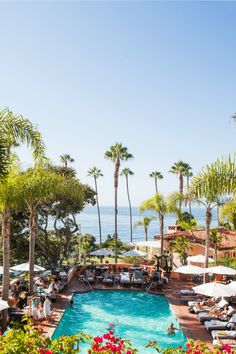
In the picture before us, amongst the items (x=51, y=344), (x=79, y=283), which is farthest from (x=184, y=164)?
(x=51, y=344)

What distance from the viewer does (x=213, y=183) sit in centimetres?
1673

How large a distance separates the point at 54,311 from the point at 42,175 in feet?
22.8

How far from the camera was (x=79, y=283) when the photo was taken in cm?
2448

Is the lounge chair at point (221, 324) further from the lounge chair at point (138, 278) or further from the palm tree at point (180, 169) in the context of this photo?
the palm tree at point (180, 169)

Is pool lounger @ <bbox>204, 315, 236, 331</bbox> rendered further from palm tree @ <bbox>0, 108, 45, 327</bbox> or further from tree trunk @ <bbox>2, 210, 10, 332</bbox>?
palm tree @ <bbox>0, 108, 45, 327</bbox>

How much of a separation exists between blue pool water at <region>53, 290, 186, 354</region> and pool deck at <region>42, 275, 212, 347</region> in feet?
1.03

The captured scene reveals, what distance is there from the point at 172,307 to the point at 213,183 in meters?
7.22

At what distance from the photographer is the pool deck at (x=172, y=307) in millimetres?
14469

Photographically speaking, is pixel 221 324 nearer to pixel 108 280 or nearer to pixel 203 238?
pixel 108 280

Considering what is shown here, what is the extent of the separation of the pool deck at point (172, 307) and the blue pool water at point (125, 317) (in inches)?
12.4

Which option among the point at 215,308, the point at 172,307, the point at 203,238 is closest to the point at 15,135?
the point at 215,308

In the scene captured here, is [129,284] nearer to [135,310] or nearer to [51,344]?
[135,310]

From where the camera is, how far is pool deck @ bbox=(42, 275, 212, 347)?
47.5ft

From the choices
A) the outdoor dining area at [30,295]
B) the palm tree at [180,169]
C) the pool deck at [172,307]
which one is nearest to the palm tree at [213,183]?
the pool deck at [172,307]
